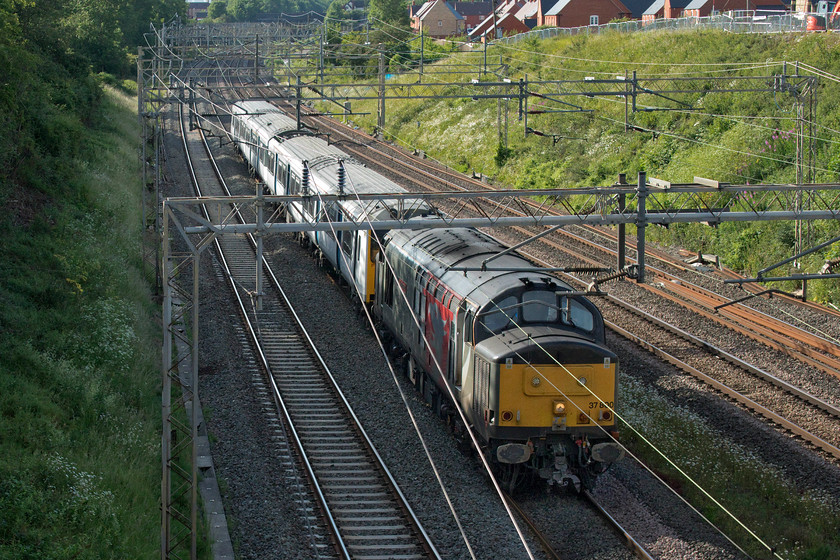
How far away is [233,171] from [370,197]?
3120cm

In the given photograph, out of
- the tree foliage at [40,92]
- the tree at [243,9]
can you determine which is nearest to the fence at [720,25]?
the tree foliage at [40,92]

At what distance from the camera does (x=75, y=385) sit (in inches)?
597

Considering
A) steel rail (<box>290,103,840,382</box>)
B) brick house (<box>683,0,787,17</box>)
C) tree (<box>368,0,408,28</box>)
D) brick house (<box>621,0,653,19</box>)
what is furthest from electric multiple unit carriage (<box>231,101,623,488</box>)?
tree (<box>368,0,408,28</box>)

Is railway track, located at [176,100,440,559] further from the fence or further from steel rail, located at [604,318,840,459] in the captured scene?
the fence

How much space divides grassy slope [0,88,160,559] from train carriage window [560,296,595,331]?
6935 millimetres

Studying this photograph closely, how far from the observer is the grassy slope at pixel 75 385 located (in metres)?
11.2

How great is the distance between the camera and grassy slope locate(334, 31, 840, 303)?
29625 mm

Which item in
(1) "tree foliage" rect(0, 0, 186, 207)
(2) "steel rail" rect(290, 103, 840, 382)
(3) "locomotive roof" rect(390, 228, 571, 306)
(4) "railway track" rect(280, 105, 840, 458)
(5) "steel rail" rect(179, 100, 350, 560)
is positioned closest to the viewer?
(5) "steel rail" rect(179, 100, 350, 560)

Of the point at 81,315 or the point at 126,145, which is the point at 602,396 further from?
the point at 126,145

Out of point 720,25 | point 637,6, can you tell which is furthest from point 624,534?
point 637,6

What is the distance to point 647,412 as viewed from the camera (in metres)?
17.2

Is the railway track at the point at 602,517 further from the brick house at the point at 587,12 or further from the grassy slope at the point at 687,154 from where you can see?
the brick house at the point at 587,12

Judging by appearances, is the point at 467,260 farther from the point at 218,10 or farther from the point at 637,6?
the point at 218,10

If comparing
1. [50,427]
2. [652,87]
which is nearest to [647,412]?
[50,427]
